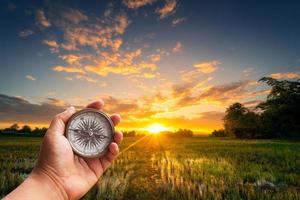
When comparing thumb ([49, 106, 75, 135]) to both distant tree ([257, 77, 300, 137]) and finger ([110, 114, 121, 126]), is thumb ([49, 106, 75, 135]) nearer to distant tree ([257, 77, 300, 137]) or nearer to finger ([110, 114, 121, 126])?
finger ([110, 114, 121, 126])

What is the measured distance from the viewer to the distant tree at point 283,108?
42.3 metres

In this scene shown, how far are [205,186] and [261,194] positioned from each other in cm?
143

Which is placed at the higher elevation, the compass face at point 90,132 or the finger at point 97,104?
the finger at point 97,104

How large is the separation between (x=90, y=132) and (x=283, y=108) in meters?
44.1

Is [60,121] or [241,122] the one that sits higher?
[241,122]

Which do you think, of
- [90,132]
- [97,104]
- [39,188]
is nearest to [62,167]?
[39,188]

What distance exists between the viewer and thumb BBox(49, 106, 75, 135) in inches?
138

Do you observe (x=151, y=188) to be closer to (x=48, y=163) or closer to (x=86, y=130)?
(x=86, y=130)

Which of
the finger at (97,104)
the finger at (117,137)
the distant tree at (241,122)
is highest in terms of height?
the distant tree at (241,122)

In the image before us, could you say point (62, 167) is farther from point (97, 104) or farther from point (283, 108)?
point (283, 108)

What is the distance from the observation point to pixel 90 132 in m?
3.95

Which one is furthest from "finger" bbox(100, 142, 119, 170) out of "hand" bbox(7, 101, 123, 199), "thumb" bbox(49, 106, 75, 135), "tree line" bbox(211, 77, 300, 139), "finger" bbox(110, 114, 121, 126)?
"tree line" bbox(211, 77, 300, 139)

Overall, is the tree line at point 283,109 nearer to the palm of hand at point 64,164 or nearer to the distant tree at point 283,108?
the distant tree at point 283,108

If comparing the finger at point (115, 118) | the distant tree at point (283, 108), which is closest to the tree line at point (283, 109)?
the distant tree at point (283, 108)
